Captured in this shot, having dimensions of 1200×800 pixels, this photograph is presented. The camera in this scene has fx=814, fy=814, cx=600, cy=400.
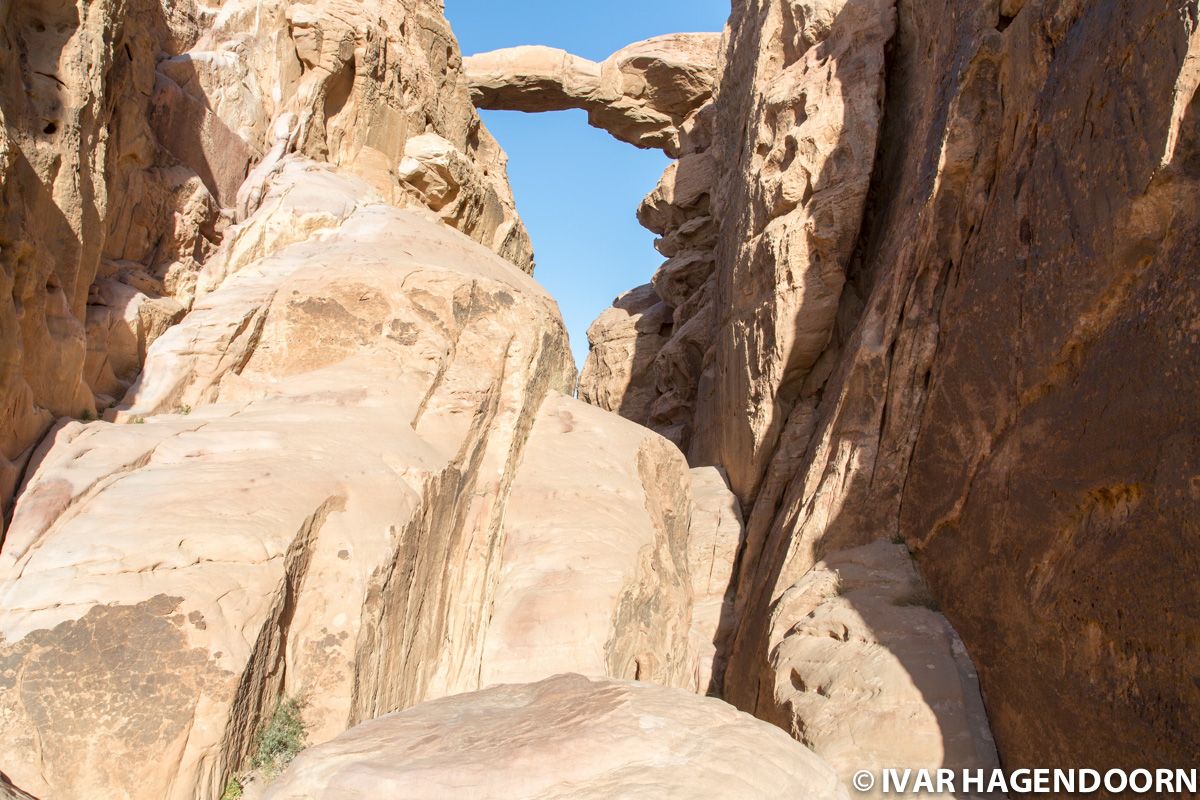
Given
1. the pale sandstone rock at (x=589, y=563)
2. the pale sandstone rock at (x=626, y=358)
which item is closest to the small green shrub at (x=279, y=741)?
the pale sandstone rock at (x=589, y=563)

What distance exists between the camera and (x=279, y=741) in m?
5.96

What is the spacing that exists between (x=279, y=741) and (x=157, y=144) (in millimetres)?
8653

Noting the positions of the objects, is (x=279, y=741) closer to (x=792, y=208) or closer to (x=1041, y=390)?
(x=1041, y=390)

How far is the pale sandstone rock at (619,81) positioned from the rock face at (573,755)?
22434 millimetres

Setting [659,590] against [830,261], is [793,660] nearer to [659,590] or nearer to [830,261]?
[659,590]

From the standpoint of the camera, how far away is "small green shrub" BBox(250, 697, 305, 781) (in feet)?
18.9

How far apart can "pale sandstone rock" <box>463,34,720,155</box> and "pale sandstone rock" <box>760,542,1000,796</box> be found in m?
19.0

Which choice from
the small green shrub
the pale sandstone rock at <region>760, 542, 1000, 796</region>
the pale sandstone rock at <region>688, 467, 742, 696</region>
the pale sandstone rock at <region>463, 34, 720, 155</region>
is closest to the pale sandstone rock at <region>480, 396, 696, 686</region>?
the pale sandstone rock at <region>688, 467, 742, 696</region>

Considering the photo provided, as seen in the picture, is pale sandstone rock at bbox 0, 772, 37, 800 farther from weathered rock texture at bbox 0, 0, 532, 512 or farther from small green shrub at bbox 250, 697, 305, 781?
weathered rock texture at bbox 0, 0, 532, 512

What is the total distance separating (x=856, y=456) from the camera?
10188 millimetres

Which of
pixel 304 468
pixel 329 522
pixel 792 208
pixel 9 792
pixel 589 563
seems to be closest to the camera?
pixel 9 792

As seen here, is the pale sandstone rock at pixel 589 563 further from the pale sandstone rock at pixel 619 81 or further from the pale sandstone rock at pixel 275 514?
the pale sandstone rock at pixel 619 81

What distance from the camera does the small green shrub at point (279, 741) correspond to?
5773 mm

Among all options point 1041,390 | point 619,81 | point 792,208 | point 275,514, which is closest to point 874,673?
point 1041,390
